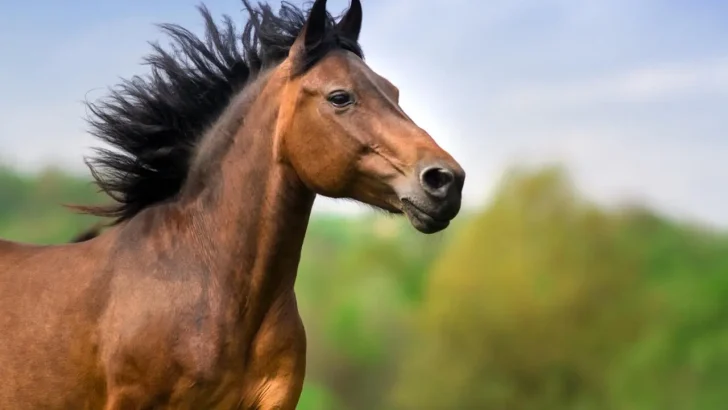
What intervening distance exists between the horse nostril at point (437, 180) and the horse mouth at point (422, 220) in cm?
5

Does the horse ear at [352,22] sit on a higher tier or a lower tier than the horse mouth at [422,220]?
higher

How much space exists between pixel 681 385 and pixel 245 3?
10.7 ft

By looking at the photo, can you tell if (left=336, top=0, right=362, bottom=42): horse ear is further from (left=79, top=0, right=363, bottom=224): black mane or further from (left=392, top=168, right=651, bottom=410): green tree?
(left=392, top=168, right=651, bottom=410): green tree

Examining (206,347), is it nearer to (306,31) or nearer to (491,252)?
(306,31)

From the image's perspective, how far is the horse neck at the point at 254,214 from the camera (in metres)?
1.81

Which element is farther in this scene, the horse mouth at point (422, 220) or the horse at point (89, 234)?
the horse at point (89, 234)

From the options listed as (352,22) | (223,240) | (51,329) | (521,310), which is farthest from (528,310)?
(51,329)

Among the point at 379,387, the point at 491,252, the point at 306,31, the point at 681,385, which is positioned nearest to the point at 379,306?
the point at 379,387

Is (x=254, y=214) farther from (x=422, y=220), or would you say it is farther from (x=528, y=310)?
(x=528, y=310)

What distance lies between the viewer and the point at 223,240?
1842 millimetres

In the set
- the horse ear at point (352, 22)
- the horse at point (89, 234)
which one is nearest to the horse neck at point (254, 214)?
the horse ear at point (352, 22)

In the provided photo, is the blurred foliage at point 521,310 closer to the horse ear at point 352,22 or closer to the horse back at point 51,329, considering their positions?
the horse ear at point 352,22

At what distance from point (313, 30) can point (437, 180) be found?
20.5 inches

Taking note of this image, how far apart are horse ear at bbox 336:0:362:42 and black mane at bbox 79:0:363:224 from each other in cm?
7
